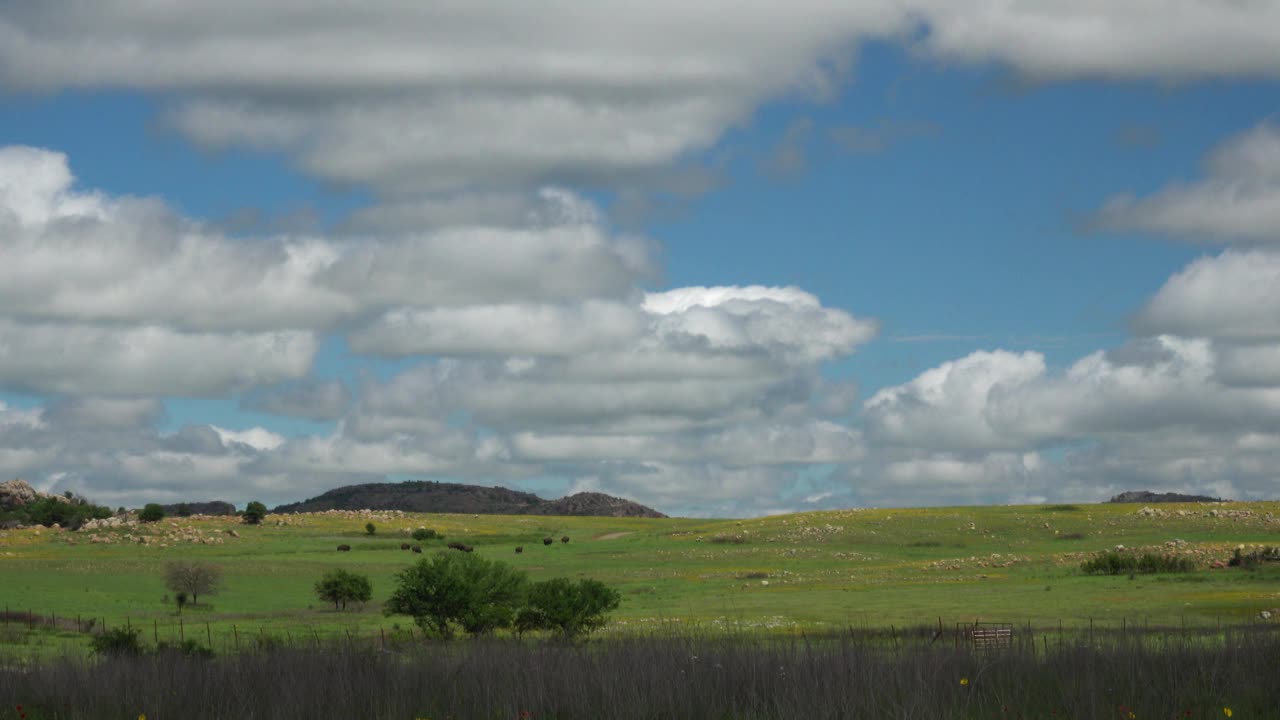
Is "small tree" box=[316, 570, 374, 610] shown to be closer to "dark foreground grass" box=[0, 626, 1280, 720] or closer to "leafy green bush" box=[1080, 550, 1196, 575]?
"leafy green bush" box=[1080, 550, 1196, 575]

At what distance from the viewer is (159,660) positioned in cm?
2222

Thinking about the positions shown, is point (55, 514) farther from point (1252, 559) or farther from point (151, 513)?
point (1252, 559)

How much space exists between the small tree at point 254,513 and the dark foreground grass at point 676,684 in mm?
129989

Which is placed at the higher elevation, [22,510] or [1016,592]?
[22,510]

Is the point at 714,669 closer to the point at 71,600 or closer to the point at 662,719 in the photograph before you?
the point at 662,719

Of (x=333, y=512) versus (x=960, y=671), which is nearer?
(x=960, y=671)

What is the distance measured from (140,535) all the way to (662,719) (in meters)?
113

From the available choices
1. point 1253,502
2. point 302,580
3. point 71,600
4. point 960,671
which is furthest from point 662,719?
point 1253,502

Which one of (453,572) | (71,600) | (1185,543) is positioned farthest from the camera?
(1185,543)

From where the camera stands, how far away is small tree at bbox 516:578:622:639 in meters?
50.7

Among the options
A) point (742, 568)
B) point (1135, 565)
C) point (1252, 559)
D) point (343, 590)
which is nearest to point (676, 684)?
point (343, 590)

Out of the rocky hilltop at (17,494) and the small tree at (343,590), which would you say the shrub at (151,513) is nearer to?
the rocky hilltop at (17,494)

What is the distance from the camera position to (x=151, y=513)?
5546 inches

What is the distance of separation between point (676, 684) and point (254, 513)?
137794mm
